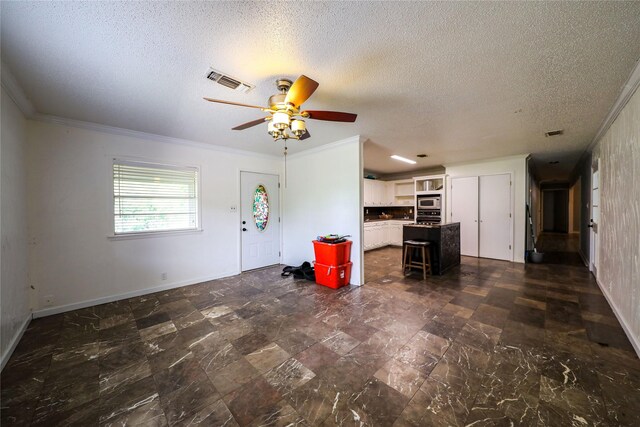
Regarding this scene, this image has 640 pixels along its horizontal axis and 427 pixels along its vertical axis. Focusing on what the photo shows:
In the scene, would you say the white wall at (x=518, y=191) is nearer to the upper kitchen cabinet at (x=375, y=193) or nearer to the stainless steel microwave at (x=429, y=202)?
the stainless steel microwave at (x=429, y=202)

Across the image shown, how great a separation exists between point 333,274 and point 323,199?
4.84 feet

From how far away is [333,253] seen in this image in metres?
3.81

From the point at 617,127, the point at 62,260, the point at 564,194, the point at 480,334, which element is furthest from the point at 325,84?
the point at 564,194

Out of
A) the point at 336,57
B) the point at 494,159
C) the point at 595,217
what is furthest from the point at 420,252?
the point at 336,57

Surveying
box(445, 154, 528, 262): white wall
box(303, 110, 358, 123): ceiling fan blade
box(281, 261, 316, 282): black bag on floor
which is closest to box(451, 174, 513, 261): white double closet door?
box(445, 154, 528, 262): white wall

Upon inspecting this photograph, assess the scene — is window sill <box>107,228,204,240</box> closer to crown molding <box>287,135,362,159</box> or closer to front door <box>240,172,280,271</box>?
front door <box>240,172,280,271</box>

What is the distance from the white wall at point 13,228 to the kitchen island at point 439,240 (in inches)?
214

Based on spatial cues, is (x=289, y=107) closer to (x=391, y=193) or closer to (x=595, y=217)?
(x=595, y=217)

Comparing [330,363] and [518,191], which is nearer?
[330,363]

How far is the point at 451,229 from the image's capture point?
4898mm

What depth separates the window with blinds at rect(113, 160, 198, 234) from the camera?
138 inches

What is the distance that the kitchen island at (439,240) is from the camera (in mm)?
4492

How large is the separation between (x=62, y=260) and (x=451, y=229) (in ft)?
21.0

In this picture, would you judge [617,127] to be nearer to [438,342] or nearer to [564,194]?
[438,342]
